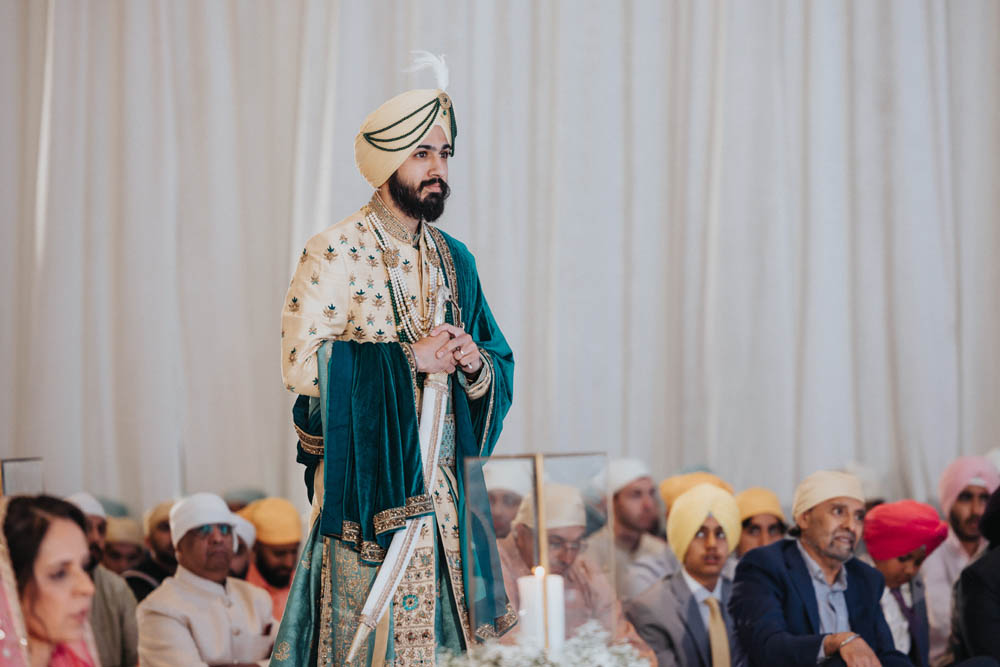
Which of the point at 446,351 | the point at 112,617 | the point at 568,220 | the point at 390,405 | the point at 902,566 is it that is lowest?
the point at 112,617

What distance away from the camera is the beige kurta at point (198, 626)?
13.0 feet

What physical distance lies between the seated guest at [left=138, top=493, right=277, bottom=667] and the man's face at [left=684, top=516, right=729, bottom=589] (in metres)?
1.57

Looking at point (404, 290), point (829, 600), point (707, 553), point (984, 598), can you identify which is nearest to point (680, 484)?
point (707, 553)

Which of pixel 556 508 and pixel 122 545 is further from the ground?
pixel 556 508

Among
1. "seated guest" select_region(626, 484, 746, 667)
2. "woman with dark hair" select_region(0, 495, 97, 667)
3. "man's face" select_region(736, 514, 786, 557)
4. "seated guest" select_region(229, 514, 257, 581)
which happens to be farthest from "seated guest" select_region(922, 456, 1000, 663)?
"woman with dark hair" select_region(0, 495, 97, 667)

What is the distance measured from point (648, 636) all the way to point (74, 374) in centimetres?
334

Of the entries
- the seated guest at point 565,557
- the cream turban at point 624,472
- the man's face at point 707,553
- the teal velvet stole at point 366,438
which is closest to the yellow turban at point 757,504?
the cream turban at point 624,472

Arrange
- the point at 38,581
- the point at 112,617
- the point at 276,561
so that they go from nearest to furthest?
the point at 38,581 < the point at 112,617 < the point at 276,561

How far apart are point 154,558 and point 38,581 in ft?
11.7

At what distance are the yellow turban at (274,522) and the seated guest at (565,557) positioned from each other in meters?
3.33

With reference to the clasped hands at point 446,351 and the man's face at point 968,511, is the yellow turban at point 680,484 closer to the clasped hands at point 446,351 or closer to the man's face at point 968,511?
the man's face at point 968,511

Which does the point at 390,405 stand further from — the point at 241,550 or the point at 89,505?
the point at 89,505

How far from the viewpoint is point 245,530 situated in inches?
186

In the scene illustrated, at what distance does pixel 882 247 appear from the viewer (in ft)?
18.4
